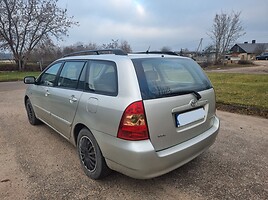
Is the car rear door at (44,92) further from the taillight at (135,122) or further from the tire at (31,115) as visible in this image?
the taillight at (135,122)

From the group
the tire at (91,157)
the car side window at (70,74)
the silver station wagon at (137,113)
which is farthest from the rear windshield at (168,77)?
the car side window at (70,74)

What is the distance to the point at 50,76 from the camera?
3758 mm

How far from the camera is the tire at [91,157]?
7.93 feet

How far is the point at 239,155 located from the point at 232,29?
107 ft

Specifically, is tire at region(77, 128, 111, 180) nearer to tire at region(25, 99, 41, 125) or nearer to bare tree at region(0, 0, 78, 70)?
tire at region(25, 99, 41, 125)

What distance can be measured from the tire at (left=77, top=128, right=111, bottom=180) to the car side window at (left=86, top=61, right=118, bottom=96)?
563 mm

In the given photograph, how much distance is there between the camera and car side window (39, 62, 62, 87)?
3.58 metres

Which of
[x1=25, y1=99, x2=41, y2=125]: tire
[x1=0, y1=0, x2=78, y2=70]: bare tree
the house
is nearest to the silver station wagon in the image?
[x1=25, y1=99, x2=41, y2=125]: tire

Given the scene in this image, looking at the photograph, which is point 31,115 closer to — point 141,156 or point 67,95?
point 67,95

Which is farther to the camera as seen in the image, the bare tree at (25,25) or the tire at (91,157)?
the bare tree at (25,25)

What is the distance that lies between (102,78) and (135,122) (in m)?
0.77

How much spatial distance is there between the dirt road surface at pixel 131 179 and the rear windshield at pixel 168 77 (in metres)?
1.11

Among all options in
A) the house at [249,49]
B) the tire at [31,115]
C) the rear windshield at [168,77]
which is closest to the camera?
the rear windshield at [168,77]

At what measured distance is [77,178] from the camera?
263 centimetres
